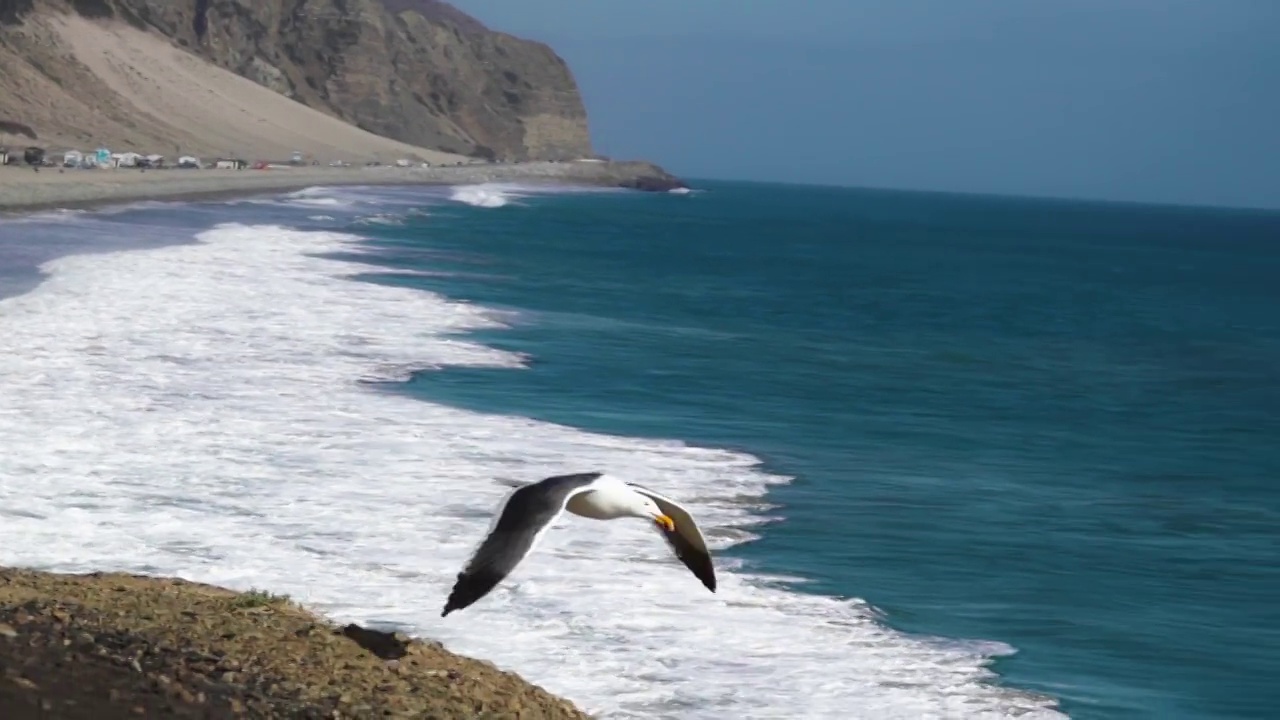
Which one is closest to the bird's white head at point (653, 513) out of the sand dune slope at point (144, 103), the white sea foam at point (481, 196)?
the sand dune slope at point (144, 103)

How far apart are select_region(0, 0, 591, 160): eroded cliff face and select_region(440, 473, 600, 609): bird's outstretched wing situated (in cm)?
9678

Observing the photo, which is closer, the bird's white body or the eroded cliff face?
the bird's white body

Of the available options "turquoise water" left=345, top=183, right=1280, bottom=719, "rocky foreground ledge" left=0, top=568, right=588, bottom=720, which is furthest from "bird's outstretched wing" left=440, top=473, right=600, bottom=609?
"turquoise water" left=345, top=183, right=1280, bottom=719

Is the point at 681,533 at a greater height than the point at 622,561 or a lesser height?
greater

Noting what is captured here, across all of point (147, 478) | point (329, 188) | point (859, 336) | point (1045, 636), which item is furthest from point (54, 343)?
point (329, 188)

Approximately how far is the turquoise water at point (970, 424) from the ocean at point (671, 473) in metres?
0.07

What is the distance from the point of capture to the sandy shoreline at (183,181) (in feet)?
155

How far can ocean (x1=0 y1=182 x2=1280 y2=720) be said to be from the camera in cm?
1107

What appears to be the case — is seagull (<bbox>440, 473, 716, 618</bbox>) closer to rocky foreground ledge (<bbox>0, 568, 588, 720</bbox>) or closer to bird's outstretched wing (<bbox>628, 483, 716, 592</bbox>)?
bird's outstretched wing (<bbox>628, 483, 716, 592</bbox>)

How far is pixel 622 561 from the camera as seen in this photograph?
1266 cm

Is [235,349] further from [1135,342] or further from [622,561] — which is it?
[1135,342]

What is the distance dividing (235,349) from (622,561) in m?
11.0

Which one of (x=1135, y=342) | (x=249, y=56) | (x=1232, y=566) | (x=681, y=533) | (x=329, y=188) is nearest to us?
(x=681, y=533)

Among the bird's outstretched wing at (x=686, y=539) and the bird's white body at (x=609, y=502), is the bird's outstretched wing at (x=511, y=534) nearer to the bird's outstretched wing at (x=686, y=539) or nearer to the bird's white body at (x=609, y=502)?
the bird's white body at (x=609, y=502)
